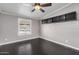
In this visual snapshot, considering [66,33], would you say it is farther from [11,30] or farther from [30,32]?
[11,30]

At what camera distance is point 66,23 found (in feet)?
6.24

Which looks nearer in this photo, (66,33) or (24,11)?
(24,11)

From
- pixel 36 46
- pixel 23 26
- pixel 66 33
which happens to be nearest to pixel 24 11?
pixel 23 26

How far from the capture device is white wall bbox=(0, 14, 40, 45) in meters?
1.44

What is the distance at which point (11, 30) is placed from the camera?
4.97ft

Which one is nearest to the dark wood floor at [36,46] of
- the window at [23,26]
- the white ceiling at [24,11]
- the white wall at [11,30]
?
the white wall at [11,30]

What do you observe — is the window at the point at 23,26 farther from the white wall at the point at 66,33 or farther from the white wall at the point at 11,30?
the white wall at the point at 66,33

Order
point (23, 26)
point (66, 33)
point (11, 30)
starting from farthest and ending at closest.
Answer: point (66, 33) < point (11, 30) < point (23, 26)

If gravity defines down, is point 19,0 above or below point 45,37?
above

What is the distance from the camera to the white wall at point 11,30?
1443mm
